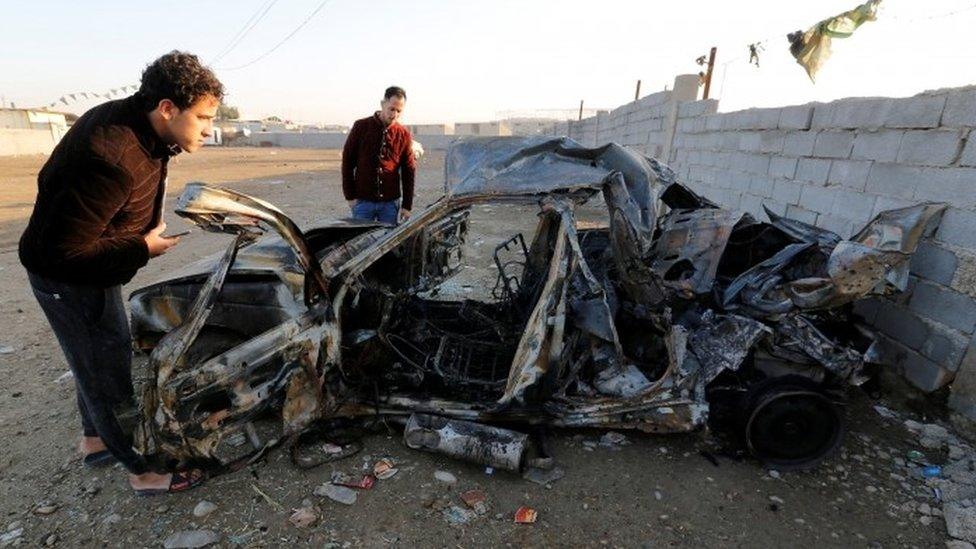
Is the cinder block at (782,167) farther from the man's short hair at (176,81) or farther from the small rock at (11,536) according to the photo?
the small rock at (11,536)

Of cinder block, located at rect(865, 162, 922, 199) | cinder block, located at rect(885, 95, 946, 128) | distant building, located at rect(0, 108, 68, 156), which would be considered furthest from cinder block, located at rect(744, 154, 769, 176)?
distant building, located at rect(0, 108, 68, 156)

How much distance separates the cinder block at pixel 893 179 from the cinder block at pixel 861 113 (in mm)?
318

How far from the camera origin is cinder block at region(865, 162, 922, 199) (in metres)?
3.27

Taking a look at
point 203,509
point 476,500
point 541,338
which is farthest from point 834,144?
point 203,509

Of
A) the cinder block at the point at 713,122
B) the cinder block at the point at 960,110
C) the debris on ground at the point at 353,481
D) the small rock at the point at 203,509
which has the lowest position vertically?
the small rock at the point at 203,509

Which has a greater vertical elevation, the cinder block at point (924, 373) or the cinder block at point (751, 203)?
the cinder block at point (751, 203)

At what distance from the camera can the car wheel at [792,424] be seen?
8.98ft

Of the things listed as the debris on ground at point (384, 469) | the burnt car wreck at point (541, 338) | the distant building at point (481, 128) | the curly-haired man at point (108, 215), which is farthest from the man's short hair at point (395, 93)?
the distant building at point (481, 128)

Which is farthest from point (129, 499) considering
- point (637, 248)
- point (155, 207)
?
point (637, 248)

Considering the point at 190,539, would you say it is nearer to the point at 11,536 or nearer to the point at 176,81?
the point at 11,536

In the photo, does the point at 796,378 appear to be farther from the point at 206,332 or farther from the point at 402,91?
the point at 402,91

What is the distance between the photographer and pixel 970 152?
288cm

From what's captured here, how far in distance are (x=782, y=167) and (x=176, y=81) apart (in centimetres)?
498

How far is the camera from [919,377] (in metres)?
3.22
